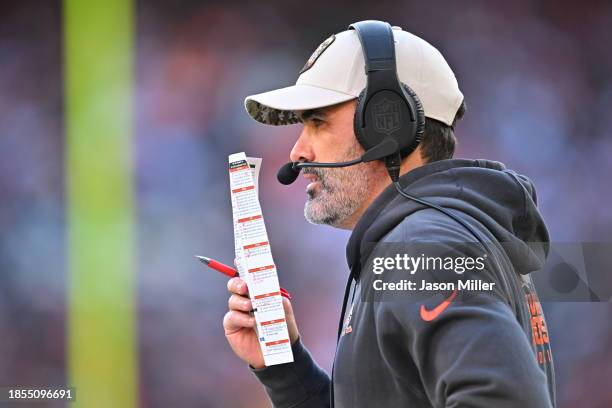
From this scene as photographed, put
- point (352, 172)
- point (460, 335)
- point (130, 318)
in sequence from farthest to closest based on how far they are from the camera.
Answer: point (130, 318)
point (352, 172)
point (460, 335)

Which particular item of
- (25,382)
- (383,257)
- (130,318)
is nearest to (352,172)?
(383,257)

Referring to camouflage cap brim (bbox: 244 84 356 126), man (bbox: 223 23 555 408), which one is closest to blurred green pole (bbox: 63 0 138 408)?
man (bbox: 223 23 555 408)

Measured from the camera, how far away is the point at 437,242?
40.5 inches

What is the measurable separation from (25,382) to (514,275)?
2724 mm

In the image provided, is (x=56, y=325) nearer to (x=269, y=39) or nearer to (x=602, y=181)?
(x=269, y=39)

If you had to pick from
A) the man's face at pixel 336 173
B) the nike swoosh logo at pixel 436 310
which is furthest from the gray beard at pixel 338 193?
the nike swoosh logo at pixel 436 310

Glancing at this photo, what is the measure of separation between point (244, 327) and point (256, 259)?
0.23 meters

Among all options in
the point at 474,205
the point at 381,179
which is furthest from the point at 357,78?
the point at 474,205

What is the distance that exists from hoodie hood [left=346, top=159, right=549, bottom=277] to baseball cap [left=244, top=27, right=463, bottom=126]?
0.15 m

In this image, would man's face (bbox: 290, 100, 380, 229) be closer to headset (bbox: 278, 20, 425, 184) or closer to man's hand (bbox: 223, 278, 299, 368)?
headset (bbox: 278, 20, 425, 184)

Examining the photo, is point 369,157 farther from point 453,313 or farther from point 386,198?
point 453,313

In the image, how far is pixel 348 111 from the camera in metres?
1.37

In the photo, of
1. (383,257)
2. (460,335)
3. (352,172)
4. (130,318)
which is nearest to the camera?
(460,335)

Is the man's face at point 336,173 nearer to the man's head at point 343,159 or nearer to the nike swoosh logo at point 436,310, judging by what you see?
the man's head at point 343,159
